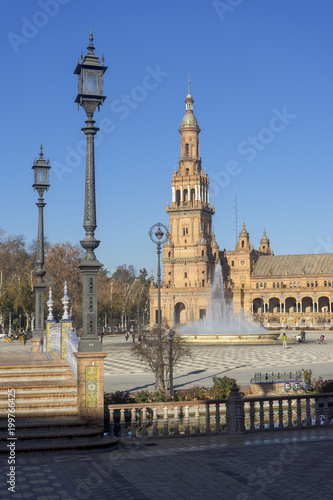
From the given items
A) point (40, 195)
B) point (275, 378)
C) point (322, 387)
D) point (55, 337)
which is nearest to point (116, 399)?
point (55, 337)

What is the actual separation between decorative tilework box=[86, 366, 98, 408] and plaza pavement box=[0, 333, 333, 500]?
1.21m

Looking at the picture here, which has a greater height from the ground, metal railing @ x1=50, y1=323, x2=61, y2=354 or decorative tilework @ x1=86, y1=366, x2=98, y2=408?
metal railing @ x1=50, y1=323, x2=61, y2=354

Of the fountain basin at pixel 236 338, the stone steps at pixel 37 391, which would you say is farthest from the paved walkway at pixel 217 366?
the fountain basin at pixel 236 338

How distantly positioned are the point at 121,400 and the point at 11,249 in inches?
3454

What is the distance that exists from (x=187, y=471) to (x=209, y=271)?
10200cm

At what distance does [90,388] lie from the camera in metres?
12.7

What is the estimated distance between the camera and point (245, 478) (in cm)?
912

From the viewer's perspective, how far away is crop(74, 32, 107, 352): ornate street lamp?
12.9m

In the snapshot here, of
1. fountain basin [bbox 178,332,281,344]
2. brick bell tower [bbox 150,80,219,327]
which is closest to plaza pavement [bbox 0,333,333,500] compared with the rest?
fountain basin [bbox 178,332,281,344]

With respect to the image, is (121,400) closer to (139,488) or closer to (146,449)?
(146,449)

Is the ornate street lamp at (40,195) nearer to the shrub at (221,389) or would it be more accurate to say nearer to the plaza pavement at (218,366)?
the plaza pavement at (218,366)

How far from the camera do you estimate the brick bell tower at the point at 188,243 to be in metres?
107

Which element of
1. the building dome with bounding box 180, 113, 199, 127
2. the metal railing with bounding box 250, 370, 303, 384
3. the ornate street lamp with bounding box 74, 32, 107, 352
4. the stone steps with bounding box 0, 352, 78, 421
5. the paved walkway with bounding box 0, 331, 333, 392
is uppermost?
the building dome with bounding box 180, 113, 199, 127

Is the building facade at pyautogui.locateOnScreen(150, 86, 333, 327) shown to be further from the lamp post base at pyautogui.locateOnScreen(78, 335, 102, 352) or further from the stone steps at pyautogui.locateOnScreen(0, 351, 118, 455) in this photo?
the lamp post base at pyautogui.locateOnScreen(78, 335, 102, 352)
